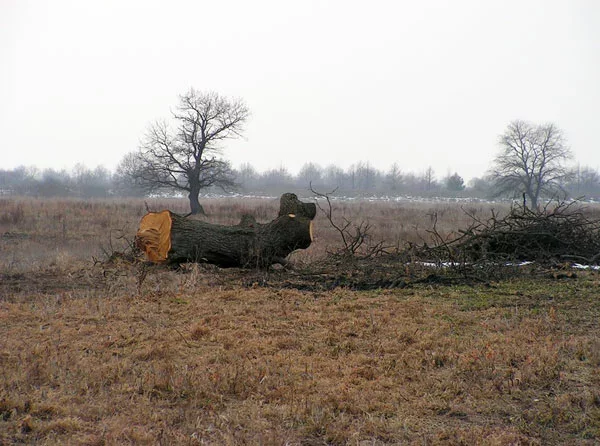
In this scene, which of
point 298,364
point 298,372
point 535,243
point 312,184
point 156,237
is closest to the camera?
point 298,372

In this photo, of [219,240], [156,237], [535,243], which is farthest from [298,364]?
[535,243]

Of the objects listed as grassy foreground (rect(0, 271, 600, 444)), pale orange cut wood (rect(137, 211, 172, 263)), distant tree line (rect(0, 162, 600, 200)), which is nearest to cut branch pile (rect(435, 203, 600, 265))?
grassy foreground (rect(0, 271, 600, 444))

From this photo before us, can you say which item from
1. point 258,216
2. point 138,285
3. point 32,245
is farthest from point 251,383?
point 258,216

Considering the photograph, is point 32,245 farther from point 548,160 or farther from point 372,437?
point 548,160

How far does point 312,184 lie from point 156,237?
276 ft

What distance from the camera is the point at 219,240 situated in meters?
9.16

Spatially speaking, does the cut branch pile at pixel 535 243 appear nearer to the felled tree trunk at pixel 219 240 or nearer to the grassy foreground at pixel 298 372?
the felled tree trunk at pixel 219 240

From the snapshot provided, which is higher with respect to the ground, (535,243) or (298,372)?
Answer: (535,243)

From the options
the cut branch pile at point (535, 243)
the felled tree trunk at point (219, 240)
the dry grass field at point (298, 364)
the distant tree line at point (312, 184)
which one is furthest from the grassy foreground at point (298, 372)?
the distant tree line at point (312, 184)

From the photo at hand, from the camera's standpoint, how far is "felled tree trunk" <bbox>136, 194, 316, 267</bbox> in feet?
29.3

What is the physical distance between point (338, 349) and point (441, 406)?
1379 mm

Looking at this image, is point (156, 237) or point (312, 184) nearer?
point (156, 237)

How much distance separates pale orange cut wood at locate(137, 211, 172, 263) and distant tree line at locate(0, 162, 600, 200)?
1471 inches

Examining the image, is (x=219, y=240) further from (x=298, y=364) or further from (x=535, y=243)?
(x=535, y=243)
